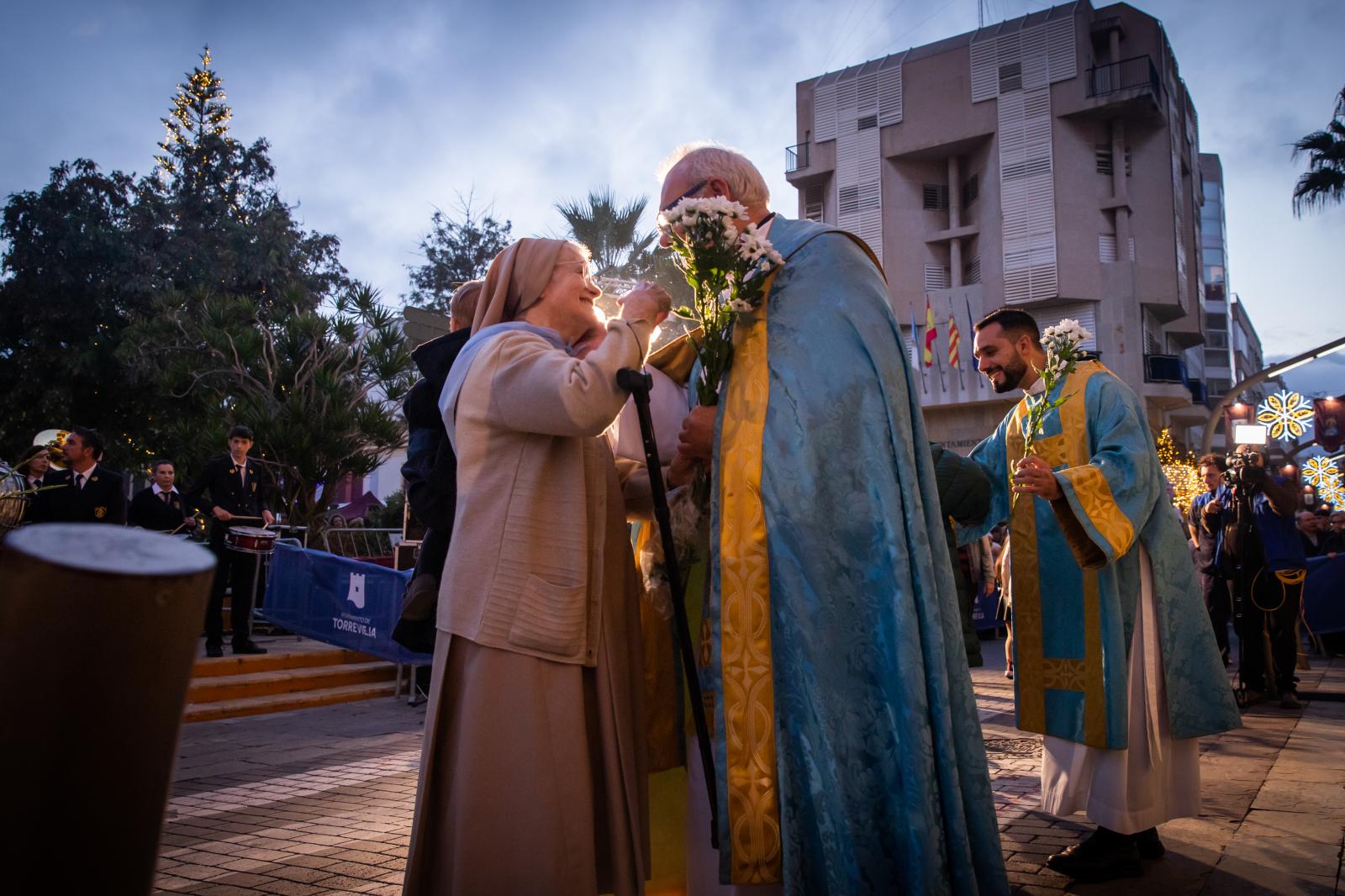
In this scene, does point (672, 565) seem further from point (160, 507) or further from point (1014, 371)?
point (160, 507)

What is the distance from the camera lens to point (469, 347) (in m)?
2.61

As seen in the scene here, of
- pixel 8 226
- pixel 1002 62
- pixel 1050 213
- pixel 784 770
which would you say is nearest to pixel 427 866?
pixel 784 770

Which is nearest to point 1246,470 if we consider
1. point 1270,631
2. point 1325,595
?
point 1270,631

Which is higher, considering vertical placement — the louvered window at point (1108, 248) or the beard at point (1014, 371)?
the louvered window at point (1108, 248)

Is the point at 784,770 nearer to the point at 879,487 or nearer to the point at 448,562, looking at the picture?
the point at 879,487

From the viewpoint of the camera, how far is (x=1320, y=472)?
49.9ft

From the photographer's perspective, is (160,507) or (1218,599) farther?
(160,507)

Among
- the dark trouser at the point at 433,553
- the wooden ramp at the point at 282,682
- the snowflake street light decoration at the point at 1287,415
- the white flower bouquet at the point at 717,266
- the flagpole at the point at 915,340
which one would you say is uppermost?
the flagpole at the point at 915,340

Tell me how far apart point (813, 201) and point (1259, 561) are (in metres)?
30.4

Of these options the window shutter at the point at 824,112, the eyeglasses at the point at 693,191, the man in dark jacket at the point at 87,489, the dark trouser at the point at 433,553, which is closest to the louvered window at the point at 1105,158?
the window shutter at the point at 824,112

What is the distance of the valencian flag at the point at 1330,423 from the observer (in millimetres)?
22000

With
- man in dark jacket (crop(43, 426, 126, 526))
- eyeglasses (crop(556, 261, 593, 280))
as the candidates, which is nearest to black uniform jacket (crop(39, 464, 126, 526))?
man in dark jacket (crop(43, 426, 126, 526))

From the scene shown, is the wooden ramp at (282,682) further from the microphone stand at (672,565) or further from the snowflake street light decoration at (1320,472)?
the snowflake street light decoration at (1320,472)

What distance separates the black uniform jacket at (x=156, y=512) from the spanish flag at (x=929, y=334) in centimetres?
2742
